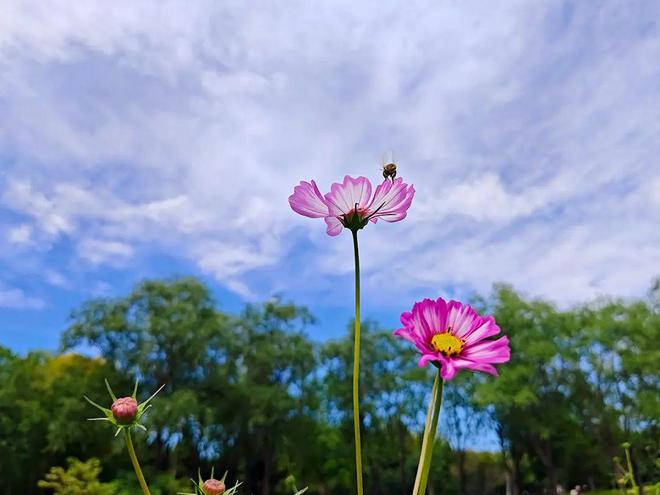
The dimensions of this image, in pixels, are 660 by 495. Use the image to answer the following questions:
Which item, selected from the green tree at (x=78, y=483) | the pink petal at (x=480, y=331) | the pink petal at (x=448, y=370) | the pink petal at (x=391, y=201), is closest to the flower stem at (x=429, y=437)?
the pink petal at (x=448, y=370)

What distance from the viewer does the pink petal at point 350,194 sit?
1200 millimetres

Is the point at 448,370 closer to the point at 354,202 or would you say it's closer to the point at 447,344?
the point at 447,344

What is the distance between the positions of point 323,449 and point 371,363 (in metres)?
3.80

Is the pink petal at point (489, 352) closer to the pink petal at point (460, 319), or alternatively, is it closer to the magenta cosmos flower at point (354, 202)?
the pink petal at point (460, 319)

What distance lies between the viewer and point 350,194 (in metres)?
1.21

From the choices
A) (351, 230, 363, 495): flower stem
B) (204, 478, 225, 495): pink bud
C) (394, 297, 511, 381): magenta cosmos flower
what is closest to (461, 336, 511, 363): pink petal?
(394, 297, 511, 381): magenta cosmos flower

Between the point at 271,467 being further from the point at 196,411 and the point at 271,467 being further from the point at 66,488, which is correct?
the point at 66,488

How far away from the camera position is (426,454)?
0.99 meters

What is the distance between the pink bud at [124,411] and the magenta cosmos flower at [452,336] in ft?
1.79

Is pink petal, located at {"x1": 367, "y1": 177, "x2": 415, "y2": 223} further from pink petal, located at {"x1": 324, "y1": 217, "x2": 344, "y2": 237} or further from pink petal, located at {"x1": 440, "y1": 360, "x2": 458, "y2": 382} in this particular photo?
pink petal, located at {"x1": 440, "y1": 360, "x2": 458, "y2": 382}

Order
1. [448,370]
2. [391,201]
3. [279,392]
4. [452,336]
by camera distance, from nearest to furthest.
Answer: [448,370] < [452,336] < [391,201] < [279,392]

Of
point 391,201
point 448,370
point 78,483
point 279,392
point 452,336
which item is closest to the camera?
point 448,370

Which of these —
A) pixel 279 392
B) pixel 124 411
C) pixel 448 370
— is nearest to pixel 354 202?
pixel 448 370

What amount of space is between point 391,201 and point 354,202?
0.07 metres
